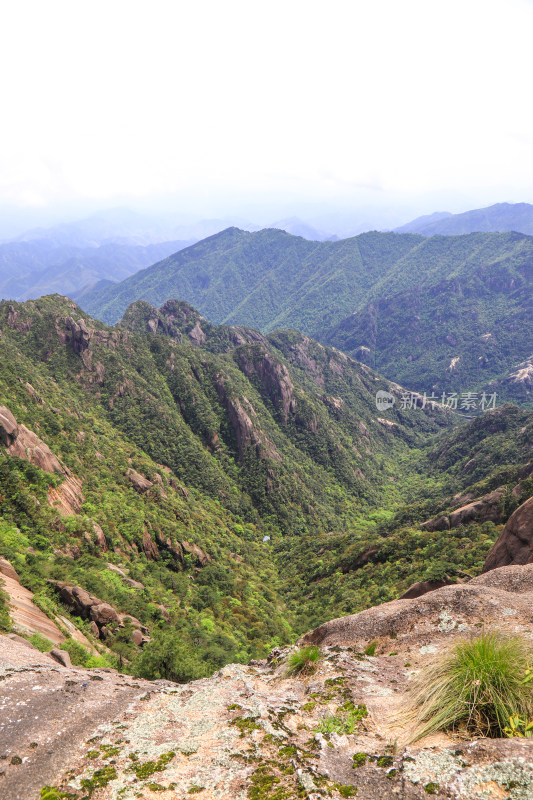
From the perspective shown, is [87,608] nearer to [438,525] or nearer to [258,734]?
[258,734]

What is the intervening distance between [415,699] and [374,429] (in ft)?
592

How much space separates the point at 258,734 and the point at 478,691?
6.32m

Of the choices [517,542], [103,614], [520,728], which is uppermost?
[520,728]

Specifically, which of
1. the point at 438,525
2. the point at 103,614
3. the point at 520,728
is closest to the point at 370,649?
the point at 520,728

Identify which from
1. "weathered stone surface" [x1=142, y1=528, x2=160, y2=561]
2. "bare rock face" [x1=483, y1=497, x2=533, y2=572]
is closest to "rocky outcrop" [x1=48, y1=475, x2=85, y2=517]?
"weathered stone surface" [x1=142, y1=528, x2=160, y2=561]

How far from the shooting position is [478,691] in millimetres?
9820

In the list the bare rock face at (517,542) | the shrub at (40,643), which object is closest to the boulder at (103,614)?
the shrub at (40,643)

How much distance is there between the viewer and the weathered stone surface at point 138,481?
69812mm

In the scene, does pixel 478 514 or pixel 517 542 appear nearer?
pixel 517 542

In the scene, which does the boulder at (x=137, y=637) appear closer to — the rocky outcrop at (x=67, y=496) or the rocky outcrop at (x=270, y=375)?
the rocky outcrop at (x=67, y=496)

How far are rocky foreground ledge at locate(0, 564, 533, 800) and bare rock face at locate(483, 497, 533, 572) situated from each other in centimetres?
1031

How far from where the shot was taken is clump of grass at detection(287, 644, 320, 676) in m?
16.7

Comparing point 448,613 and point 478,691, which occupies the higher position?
point 478,691

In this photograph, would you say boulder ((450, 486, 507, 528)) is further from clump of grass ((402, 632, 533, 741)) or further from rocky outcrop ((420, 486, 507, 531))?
clump of grass ((402, 632, 533, 741))
